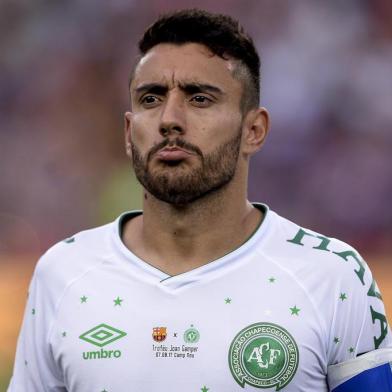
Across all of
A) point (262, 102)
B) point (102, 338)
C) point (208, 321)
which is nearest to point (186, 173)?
point (208, 321)

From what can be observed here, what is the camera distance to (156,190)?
277 centimetres

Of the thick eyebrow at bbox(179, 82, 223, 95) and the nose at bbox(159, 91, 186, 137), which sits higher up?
the thick eyebrow at bbox(179, 82, 223, 95)

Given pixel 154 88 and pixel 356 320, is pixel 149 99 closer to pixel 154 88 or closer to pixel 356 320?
pixel 154 88

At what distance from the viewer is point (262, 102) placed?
376 inches

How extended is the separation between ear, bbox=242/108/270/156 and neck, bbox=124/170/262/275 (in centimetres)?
14

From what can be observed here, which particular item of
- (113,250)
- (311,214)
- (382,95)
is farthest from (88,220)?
(113,250)

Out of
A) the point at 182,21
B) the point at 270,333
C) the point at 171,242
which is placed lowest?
the point at 270,333

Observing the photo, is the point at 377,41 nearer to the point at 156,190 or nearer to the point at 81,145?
the point at 81,145

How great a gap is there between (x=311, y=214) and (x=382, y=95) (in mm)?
1551

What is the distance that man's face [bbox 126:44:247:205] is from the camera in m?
2.73

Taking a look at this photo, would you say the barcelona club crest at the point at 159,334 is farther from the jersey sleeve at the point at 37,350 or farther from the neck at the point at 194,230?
the jersey sleeve at the point at 37,350

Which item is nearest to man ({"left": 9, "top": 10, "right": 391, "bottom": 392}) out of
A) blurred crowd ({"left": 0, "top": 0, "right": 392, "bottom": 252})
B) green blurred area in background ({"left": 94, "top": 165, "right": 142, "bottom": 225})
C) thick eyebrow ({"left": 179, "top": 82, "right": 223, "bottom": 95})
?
thick eyebrow ({"left": 179, "top": 82, "right": 223, "bottom": 95})

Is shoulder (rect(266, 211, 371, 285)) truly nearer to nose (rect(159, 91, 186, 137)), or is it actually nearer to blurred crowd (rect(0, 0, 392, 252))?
nose (rect(159, 91, 186, 137))

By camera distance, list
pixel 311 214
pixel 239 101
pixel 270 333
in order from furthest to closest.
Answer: pixel 311 214, pixel 239 101, pixel 270 333
